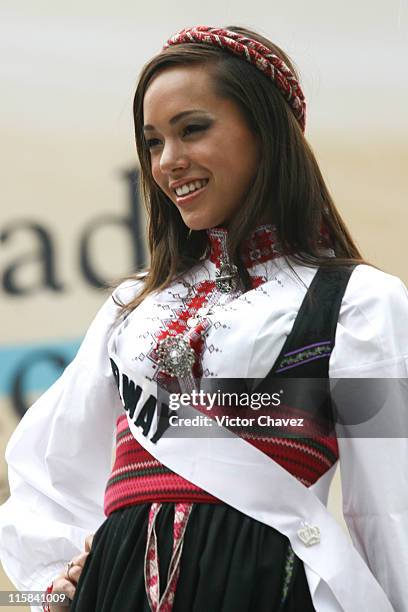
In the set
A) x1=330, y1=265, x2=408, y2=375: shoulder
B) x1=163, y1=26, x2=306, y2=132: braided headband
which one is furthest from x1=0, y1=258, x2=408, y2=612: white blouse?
x1=163, y1=26, x2=306, y2=132: braided headband

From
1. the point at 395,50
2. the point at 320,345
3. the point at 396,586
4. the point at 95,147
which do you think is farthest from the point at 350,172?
the point at 396,586

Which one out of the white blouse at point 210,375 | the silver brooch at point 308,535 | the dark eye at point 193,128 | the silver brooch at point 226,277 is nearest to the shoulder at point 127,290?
the white blouse at point 210,375

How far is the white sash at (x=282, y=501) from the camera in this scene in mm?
1246

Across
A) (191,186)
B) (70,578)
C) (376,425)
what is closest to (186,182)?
(191,186)

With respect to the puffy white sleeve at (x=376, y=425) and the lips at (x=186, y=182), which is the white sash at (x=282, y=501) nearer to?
the puffy white sleeve at (x=376, y=425)

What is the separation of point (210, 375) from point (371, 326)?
212mm

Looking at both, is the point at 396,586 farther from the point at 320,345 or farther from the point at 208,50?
the point at 208,50

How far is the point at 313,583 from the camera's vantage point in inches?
49.2

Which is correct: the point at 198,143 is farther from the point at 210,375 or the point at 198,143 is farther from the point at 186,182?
the point at 210,375

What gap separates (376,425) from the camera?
1.31 metres

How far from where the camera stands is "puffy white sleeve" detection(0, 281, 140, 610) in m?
1.48

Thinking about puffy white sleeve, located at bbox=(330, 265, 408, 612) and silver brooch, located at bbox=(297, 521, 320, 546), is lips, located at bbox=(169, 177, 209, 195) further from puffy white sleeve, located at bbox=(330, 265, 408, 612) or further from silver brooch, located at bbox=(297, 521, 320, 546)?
silver brooch, located at bbox=(297, 521, 320, 546)

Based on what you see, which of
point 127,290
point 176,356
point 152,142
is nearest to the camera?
point 176,356

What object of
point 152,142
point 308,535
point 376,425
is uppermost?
point 152,142
